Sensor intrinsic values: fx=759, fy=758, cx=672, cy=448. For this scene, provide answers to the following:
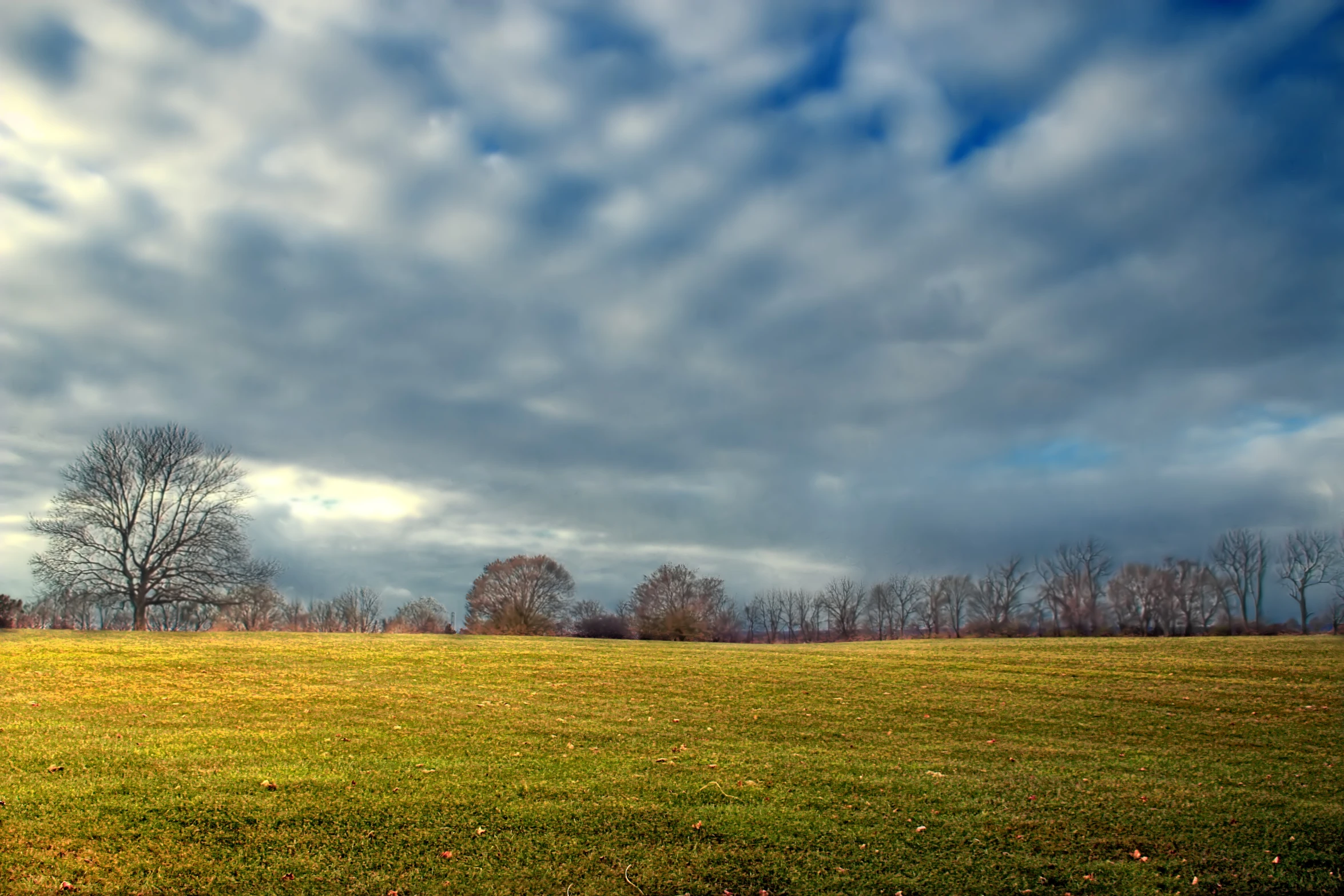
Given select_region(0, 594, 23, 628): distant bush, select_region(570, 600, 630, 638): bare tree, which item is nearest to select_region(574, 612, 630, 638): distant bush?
select_region(570, 600, 630, 638): bare tree

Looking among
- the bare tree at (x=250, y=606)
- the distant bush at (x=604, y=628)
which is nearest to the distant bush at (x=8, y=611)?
the bare tree at (x=250, y=606)

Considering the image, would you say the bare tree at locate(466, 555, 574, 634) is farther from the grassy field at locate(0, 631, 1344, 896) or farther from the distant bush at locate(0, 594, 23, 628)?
the grassy field at locate(0, 631, 1344, 896)

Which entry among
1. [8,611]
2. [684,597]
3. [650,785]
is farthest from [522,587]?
[650,785]

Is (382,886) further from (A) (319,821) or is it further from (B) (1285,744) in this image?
(B) (1285,744)

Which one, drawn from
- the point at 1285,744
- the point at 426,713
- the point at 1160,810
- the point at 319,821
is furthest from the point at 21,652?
the point at 1285,744

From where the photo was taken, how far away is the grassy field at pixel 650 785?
349 inches

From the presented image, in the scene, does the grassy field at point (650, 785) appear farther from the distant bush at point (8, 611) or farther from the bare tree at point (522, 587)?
the bare tree at point (522, 587)

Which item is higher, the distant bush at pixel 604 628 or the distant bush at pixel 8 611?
the distant bush at pixel 8 611

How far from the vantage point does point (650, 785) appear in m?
11.8

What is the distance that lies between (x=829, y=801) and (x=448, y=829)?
214 inches

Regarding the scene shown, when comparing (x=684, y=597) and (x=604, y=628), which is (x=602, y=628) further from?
(x=684, y=597)

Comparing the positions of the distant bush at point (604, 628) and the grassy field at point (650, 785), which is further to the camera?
the distant bush at point (604, 628)

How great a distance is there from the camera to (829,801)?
11.3m

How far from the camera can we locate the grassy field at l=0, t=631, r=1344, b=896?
29.1 ft
